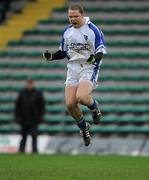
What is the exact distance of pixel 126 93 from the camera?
930 inches

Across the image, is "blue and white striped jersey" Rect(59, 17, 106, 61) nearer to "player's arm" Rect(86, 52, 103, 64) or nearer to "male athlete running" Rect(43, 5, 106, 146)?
"male athlete running" Rect(43, 5, 106, 146)

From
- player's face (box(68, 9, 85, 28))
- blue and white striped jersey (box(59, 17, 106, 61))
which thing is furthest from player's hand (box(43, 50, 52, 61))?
player's face (box(68, 9, 85, 28))

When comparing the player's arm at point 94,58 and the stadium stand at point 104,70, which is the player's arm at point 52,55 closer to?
the player's arm at point 94,58

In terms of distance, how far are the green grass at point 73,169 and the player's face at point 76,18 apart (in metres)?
2.28

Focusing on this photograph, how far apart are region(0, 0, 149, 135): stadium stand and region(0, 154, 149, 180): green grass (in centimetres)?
676

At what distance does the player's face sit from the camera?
13.5 meters

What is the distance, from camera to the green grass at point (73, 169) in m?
11.4

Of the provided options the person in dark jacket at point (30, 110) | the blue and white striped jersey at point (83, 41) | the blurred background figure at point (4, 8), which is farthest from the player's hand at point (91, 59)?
the blurred background figure at point (4, 8)

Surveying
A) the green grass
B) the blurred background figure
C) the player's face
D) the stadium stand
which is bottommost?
the stadium stand

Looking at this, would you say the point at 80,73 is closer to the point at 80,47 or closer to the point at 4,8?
the point at 80,47

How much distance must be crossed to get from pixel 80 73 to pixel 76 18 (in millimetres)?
925

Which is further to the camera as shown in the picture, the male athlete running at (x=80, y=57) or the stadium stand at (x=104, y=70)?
the stadium stand at (x=104, y=70)

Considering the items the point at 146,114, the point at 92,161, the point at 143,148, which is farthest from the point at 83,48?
the point at 146,114

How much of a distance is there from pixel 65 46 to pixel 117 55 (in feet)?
36.2
